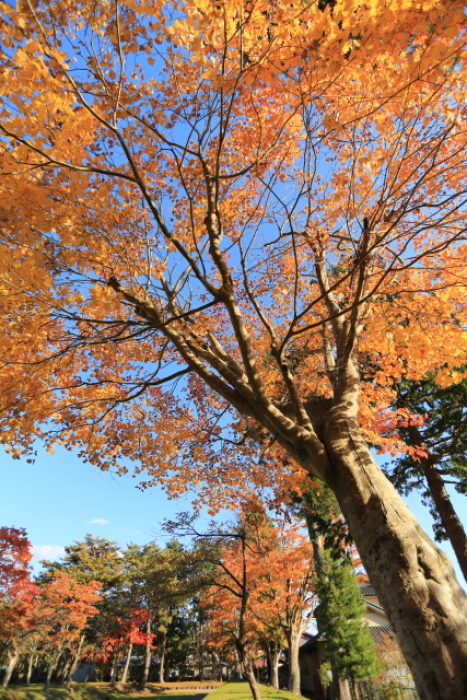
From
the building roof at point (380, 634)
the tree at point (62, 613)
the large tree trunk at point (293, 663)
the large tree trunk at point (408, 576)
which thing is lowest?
the large tree trunk at point (408, 576)

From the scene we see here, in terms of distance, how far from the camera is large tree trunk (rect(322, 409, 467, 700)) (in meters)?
2.32

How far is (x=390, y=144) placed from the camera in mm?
4273

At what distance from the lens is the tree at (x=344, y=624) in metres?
12.8

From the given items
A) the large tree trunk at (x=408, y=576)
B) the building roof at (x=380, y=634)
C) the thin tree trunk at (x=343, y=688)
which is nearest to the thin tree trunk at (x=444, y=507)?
the thin tree trunk at (x=343, y=688)

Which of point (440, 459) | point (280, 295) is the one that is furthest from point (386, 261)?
point (440, 459)

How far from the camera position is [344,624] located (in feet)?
43.6

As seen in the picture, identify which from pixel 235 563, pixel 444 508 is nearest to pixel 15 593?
pixel 235 563

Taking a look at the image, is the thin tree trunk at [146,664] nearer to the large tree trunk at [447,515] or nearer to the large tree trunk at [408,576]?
the large tree trunk at [447,515]

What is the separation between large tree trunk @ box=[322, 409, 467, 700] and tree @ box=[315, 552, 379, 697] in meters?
11.2

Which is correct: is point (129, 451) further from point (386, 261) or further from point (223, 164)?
point (386, 261)

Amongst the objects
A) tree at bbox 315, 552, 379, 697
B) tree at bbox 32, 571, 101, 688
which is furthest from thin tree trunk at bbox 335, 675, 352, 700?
tree at bbox 32, 571, 101, 688

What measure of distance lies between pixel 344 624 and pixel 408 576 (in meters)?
13.5

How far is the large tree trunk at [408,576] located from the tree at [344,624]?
440 inches

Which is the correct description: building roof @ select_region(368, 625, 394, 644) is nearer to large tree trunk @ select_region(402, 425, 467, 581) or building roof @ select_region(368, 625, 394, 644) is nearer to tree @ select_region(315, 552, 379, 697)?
tree @ select_region(315, 552, 379, 697)
